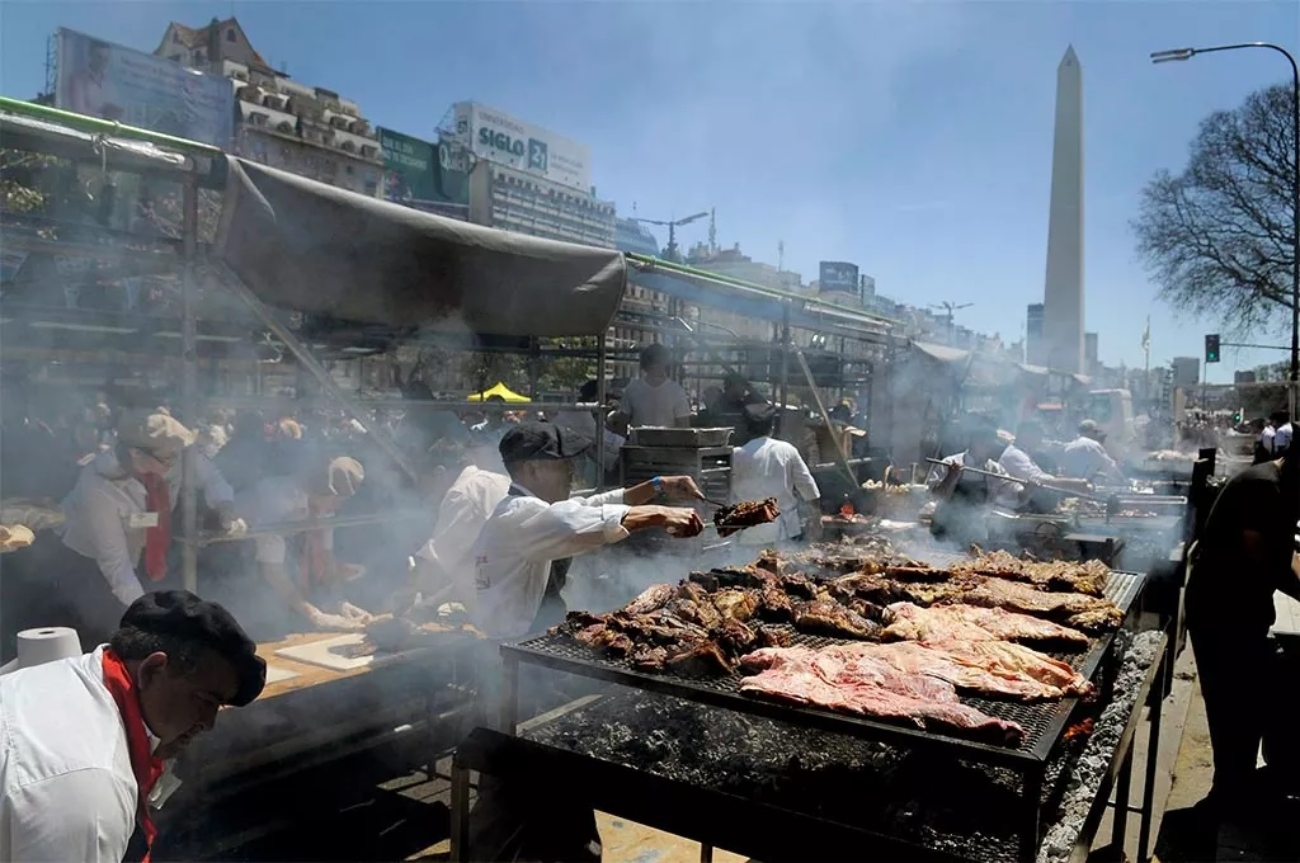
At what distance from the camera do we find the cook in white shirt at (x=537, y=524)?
13.7 ft

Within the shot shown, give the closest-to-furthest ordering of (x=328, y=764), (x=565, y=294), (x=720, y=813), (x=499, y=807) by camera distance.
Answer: (x=720, y=813), (x=499, y=807), (x=328, y=764), (x=565, y=294)

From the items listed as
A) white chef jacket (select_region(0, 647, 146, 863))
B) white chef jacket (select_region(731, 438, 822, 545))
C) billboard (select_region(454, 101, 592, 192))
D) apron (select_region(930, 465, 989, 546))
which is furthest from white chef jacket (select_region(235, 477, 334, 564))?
billboard (select_region(454, 101, 592, 192))

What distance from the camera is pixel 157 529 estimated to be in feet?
16.7

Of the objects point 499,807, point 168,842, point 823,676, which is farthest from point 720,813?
point 168,842

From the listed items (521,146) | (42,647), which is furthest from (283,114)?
(42,647)

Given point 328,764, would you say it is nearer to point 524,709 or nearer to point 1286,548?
point 524,709

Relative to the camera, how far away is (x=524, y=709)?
4.49 metres

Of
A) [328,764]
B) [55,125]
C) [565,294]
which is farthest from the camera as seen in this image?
[565,294]

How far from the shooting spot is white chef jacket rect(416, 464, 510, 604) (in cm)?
563

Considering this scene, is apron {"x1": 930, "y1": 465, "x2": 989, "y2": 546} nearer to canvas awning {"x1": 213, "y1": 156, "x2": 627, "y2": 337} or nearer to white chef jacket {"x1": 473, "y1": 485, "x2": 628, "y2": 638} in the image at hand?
canvas awning {"x1": 213, "y1": 156, "x2": 627, "y2": 337}

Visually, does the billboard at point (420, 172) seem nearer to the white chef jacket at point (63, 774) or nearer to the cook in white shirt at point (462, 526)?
the cook in white shirt at point (462, 526)

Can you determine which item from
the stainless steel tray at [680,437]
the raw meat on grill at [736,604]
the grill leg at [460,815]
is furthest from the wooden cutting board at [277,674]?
the stainless steel tray at [680,437]

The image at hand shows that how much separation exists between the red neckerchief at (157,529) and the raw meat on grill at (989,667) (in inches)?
170

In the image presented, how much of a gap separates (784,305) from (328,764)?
7.12 meters
